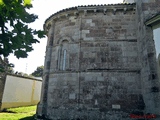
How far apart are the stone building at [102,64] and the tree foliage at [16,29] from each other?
631 centimetres

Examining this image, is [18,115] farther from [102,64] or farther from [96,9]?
[96,9]

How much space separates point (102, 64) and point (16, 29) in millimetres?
6796

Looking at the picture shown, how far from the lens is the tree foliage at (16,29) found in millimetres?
2213

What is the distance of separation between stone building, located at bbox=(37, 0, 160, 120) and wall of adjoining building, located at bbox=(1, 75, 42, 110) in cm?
898

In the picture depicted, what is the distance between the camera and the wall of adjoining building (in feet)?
53.0

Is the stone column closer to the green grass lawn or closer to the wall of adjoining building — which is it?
the green grass lawn

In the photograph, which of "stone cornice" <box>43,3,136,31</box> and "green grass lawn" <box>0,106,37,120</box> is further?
"green grass lawn" <box>0,106,37,120</box>

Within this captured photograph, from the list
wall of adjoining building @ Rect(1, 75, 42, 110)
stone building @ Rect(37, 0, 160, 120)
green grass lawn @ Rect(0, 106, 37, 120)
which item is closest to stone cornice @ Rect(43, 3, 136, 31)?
stone building @ Rect(37, 0, 160, 120)

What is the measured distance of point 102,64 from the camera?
8664 mm

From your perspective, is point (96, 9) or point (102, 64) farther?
point (96, 9)

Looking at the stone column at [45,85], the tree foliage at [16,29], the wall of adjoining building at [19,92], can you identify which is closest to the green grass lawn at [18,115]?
the stone column at [45,85]

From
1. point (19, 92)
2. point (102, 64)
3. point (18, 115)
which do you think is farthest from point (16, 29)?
point (19, 92)

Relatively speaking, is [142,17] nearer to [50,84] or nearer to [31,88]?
[50,84]

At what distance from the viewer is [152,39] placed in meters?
7.29
